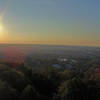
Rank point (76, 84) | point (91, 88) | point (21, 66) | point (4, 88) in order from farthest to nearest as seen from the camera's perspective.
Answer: point (21, 66) → point (91, 88) → point (76, 84) → point (4, 88)

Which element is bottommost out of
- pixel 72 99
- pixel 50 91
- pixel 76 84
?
pixel 50 91

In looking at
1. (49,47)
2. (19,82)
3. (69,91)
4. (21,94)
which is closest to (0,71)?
(19,82)

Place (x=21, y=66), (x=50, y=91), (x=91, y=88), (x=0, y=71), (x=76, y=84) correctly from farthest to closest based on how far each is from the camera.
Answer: (x=21, y=66)
(x=50, y=91)
(x=0, y=71)
(x=91, y=88)
(x=76, y=84)

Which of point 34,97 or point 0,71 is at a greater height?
point 0,71

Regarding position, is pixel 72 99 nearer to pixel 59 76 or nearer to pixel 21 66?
pixel 21 66

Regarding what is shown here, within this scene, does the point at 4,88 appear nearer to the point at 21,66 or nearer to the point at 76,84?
the point at 76,84

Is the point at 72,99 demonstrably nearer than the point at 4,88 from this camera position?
No

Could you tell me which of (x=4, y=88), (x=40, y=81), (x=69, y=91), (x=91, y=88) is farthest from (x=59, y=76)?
(x=4, y=88)

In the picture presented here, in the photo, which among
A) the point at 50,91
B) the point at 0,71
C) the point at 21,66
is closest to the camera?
the point at 0,71

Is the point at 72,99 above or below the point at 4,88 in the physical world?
below
